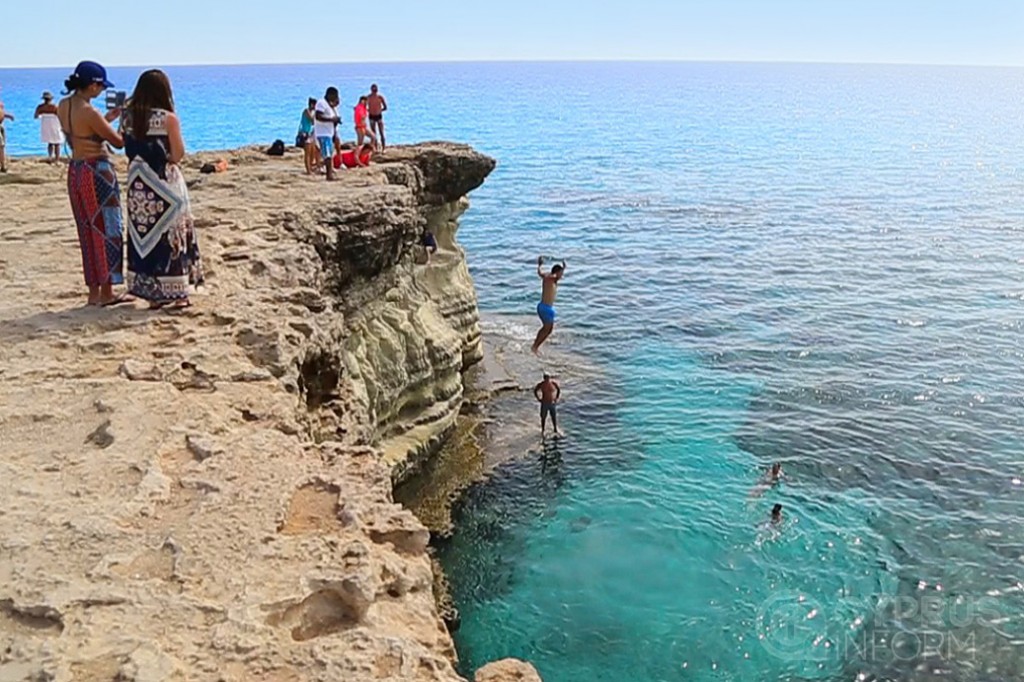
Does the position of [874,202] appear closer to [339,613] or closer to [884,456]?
[884,456]

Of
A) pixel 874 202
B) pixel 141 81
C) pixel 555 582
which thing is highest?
pixel 141 81

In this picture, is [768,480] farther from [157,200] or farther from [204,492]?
[204,492]

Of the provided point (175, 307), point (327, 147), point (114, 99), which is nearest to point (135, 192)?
point (175, 307)

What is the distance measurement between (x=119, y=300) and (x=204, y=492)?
4.15 m

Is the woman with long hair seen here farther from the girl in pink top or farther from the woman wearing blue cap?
the girl in pink top

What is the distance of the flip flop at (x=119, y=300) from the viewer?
8764 millimetres

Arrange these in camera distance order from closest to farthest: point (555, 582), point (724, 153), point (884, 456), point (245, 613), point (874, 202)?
point (245, 613) → point (555, 582) → point (884, 456) → point (874, 202) → point (724, 153)

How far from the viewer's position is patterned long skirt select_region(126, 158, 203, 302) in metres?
8.21

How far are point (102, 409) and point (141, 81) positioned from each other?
3.25 m

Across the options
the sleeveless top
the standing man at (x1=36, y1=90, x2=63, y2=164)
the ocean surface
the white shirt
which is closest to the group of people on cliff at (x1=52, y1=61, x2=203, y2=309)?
the sleeveless top

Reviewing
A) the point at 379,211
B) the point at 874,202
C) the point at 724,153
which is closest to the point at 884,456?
the point at 379,211

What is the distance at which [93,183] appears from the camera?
8.55 metres

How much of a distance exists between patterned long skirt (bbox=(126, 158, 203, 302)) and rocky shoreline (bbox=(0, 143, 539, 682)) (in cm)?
31

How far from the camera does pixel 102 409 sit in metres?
6.50
